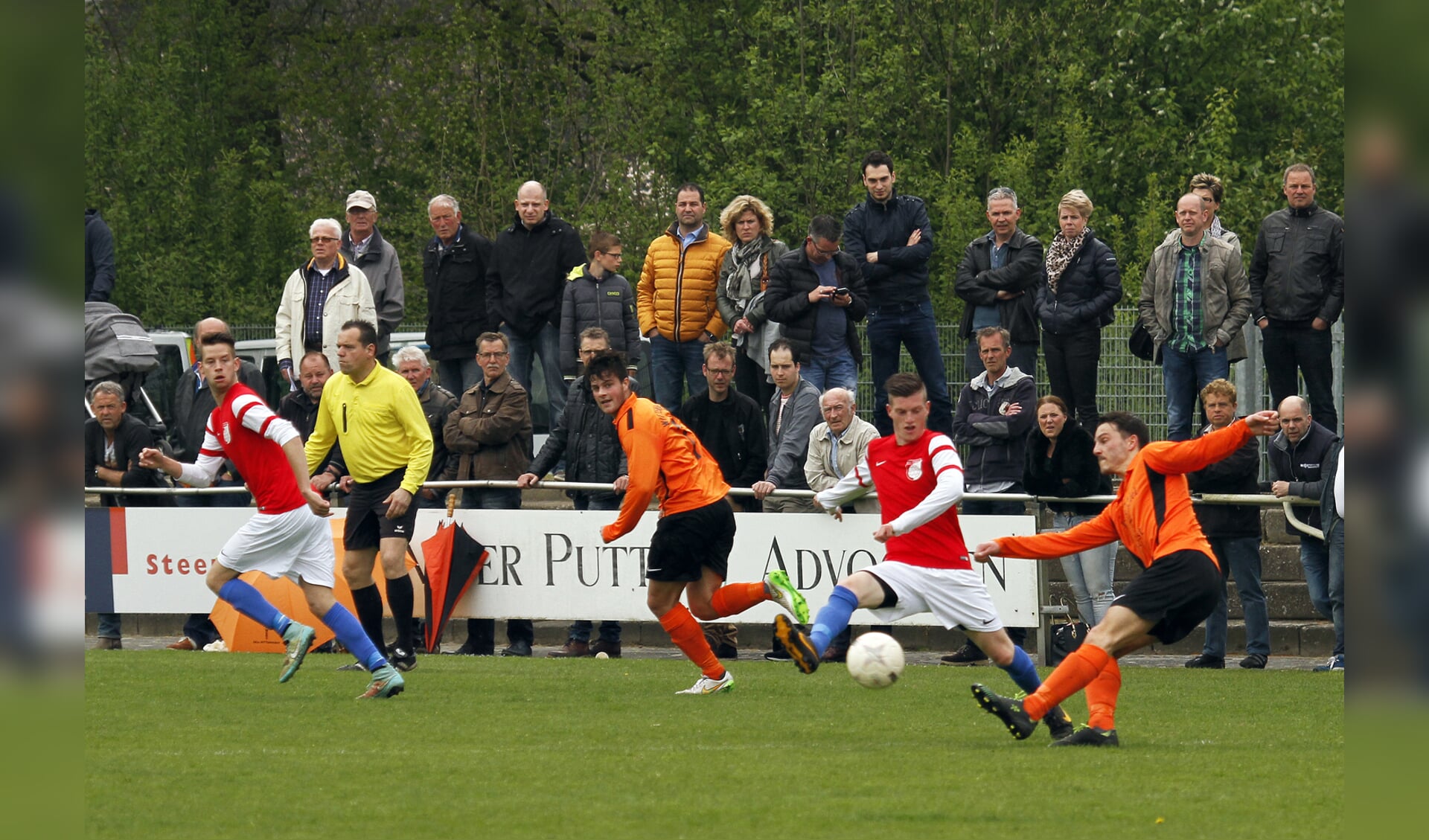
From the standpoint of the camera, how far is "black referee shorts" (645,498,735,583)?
10.8 metres

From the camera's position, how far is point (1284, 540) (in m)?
14.7

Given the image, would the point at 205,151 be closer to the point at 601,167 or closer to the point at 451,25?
the point at 451,25

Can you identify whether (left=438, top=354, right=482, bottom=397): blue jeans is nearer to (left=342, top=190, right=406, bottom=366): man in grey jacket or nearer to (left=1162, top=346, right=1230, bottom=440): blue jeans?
(left=342, top=190, right=406, bottom=366): man in grey jacket

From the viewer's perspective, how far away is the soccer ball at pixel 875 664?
838 cm

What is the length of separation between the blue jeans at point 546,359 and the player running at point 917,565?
5.65 metres

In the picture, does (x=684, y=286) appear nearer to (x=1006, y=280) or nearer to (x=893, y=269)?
(x=893, y=269)

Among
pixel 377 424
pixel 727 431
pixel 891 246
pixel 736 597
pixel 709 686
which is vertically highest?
pixel 891 246

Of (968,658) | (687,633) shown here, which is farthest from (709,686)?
(968,658)

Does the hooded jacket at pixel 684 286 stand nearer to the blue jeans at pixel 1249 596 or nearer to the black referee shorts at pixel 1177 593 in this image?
the blue jeans at pixel 1249 596

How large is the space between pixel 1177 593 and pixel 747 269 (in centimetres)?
711

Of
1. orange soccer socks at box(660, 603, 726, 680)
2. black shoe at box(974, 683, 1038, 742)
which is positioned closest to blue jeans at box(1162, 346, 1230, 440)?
orange soccer socks at box(660, 603, 726, 680)

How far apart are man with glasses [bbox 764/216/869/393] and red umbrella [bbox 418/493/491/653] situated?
121 inches

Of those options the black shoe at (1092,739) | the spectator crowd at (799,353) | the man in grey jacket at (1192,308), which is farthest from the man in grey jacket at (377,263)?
the black shoe at (1092,739)

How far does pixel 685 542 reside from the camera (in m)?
10.8
